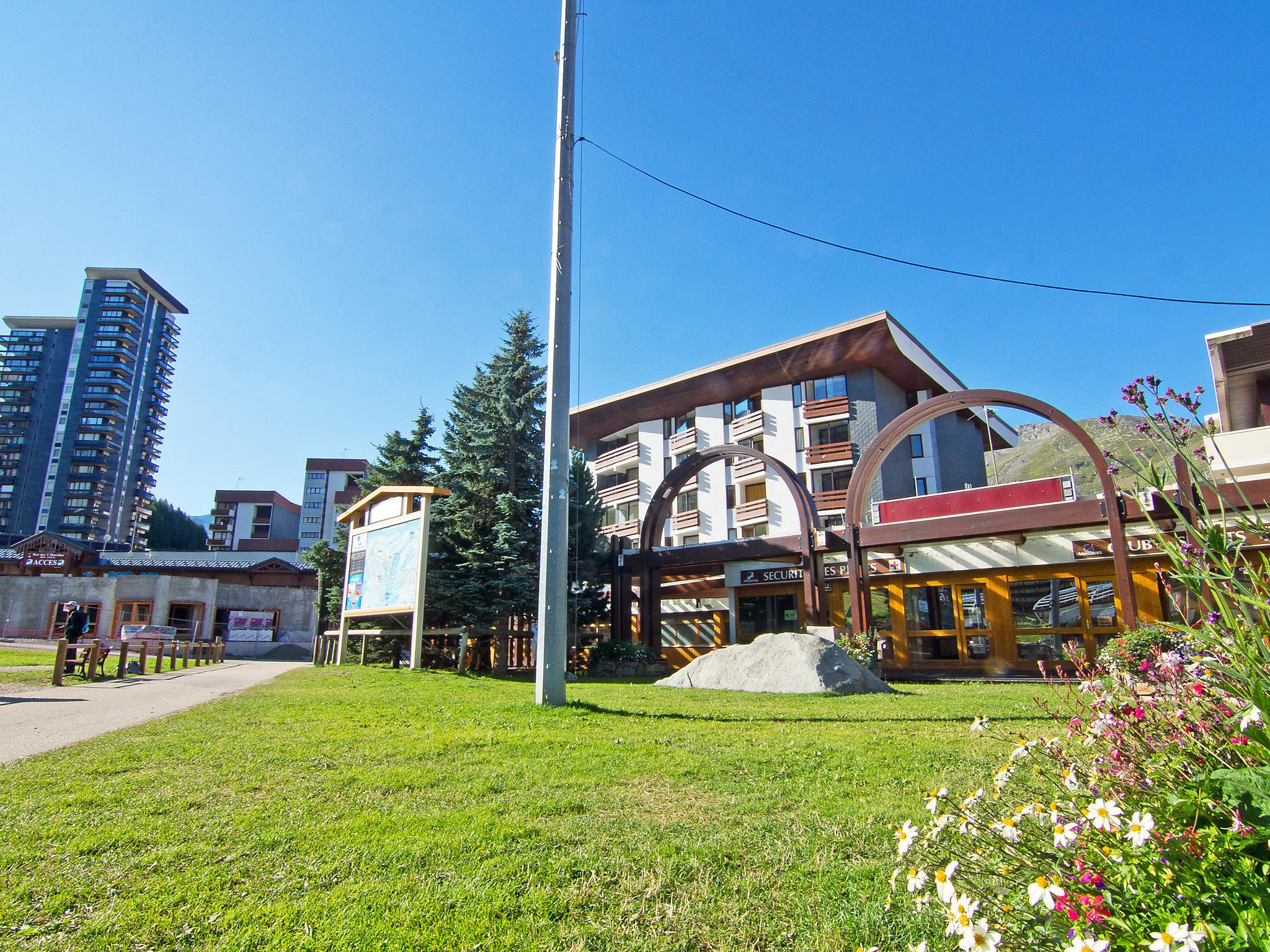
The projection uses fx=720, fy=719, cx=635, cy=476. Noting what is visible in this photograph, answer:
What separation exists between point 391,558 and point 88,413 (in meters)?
101

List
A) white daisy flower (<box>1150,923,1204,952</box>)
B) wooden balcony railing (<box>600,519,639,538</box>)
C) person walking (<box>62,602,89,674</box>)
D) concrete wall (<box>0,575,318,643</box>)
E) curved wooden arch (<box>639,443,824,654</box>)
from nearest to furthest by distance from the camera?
white daisy flower (<box>1150,923,1204,952</box>) < person walking (<box>62,602,89,674</box>) < curved wooden arch (<box>639,443,824,654</box>) < concrete wall (<box>0,575,318,643</box>) < wooden balcony railing (<box>600,519,639,538</box>)

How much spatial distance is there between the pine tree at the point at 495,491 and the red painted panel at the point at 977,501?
33.6 ft

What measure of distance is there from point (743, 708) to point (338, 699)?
18.1ft

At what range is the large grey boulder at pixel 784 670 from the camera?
1225cm

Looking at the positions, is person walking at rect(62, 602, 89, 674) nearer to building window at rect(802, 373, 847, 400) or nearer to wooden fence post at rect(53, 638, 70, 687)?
wooden fence post at rect(53, 638, 70, 687)

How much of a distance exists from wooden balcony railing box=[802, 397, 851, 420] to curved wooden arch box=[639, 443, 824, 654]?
10561 millimetres

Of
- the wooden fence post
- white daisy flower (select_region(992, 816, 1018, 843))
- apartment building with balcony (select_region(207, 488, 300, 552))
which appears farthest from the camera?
apartment building with balcony (select_region(207, 488, 300, 552))

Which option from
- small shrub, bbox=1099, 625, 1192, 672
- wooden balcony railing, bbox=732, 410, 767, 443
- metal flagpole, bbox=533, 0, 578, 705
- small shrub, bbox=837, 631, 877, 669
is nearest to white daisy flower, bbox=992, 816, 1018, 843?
metal flagpole, bbox=533, 0, 578, 705

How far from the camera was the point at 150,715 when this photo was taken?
804cm

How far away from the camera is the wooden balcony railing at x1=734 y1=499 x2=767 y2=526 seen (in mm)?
32250

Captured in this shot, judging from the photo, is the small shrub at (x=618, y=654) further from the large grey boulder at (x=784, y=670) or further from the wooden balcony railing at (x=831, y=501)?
the wooden balcony railing at (x=831, y=501)

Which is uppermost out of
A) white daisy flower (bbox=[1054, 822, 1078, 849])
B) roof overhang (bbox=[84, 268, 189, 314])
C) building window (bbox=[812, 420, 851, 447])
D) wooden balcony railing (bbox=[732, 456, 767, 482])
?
roof overhang (bbox=[84, 268, 189, 314])

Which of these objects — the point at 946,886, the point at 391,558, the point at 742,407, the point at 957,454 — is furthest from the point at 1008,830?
the point at 742,407

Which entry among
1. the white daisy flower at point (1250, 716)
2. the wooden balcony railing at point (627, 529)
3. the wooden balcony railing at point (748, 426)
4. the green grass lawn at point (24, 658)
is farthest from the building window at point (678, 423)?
the white daisy flower at point (1250, 716)
